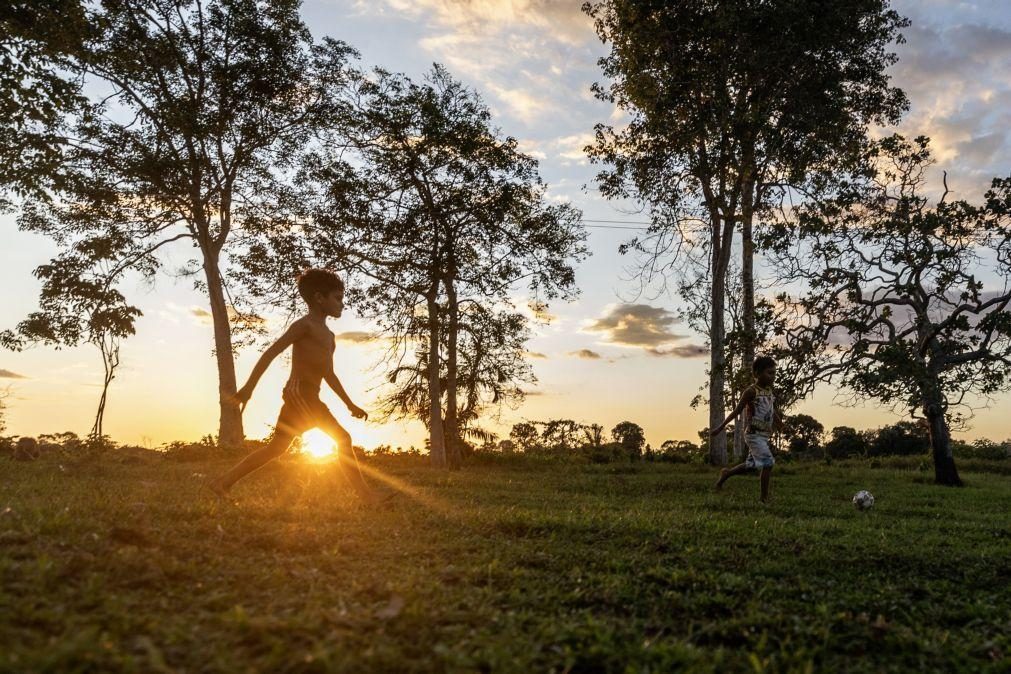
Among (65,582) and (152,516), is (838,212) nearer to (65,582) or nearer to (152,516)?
(152,516)

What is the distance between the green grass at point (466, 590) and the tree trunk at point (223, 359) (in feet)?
43.6

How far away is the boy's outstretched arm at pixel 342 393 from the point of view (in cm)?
788

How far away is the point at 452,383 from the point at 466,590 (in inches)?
689

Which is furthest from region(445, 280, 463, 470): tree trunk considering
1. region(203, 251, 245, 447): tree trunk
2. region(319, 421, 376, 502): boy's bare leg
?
region(319, 421, 376, 502): boy's bare leg

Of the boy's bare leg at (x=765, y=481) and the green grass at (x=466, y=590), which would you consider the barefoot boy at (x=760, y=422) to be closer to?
the boy's bare leg at (x=765, y=481)

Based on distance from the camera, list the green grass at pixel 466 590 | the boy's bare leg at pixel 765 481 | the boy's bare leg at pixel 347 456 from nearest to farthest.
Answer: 1. the green grass at pixel 466 590
2. the boy's bare leg at pixel 347 456
3. the boy's bare leg at pixel 765 481

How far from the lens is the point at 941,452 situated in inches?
779

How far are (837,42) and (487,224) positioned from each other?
1152 cm

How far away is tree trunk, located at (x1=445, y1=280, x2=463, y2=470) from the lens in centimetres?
2220

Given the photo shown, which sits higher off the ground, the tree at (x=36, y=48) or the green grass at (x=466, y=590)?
the tree at (x=36, y=48)

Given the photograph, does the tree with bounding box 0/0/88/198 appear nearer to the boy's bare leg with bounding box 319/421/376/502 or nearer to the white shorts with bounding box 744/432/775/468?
the boy's bare leg with bounding box 319/421/376/502

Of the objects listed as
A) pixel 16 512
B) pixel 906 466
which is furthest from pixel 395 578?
pixel 906 466

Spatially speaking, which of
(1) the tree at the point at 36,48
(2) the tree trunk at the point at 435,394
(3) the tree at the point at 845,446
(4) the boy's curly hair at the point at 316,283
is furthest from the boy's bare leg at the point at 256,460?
(3) the tree at the point at 845,446

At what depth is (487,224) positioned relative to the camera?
21.8 metres
